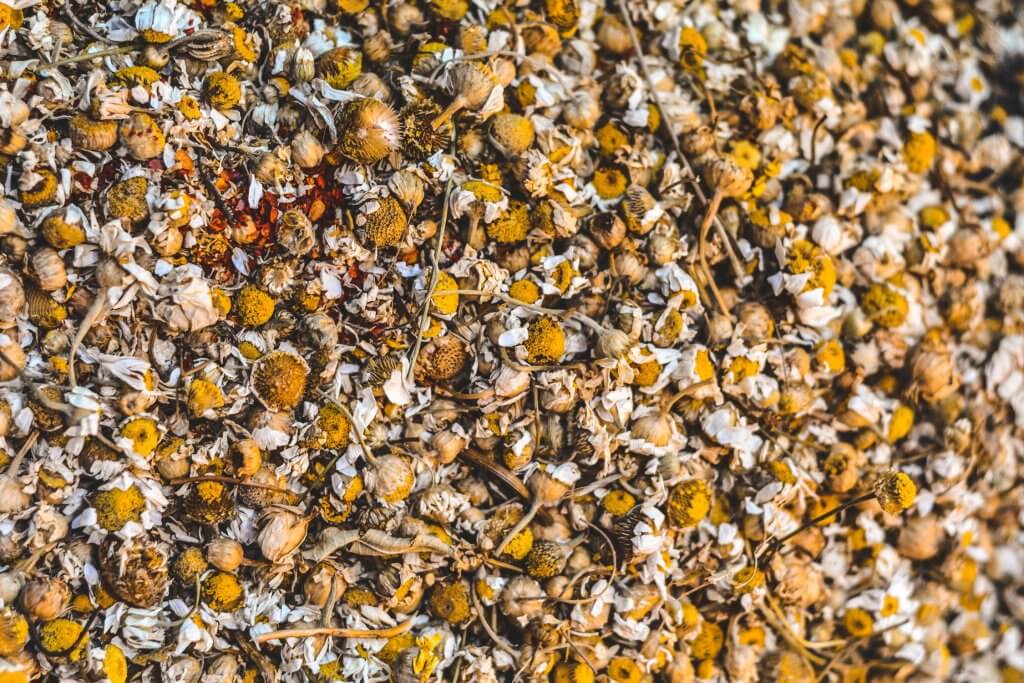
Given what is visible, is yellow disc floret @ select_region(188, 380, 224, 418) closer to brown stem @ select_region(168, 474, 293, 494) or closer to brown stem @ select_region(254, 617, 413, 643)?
brown stem @ select_region(168, 474, 293, 494)

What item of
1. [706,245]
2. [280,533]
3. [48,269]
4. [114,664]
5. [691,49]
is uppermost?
[691,49]

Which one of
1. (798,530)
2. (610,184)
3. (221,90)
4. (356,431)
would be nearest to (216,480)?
(356,431)

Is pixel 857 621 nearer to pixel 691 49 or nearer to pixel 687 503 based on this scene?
pixel 687 503

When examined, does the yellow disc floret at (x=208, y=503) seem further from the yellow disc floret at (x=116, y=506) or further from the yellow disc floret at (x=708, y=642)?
the yellow disc floret at (x=708, y=642)

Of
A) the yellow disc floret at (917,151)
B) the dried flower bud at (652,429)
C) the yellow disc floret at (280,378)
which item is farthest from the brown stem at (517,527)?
the yellow disc floret at (917,151)

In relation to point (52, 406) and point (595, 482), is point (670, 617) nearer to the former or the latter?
point (595, 482)

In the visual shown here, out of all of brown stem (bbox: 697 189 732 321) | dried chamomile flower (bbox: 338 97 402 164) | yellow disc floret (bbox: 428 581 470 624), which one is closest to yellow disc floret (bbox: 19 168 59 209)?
dried chamomile flower (bbox: 338 97 402 164)

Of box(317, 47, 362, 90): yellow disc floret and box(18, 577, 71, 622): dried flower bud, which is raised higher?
box(317, 47, 362, 90): yellow disc floret

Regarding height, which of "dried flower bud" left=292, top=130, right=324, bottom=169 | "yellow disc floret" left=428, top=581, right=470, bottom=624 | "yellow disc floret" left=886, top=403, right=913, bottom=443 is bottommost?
"yellow disc floret" left=428, top=581, right=470, bottom=624
